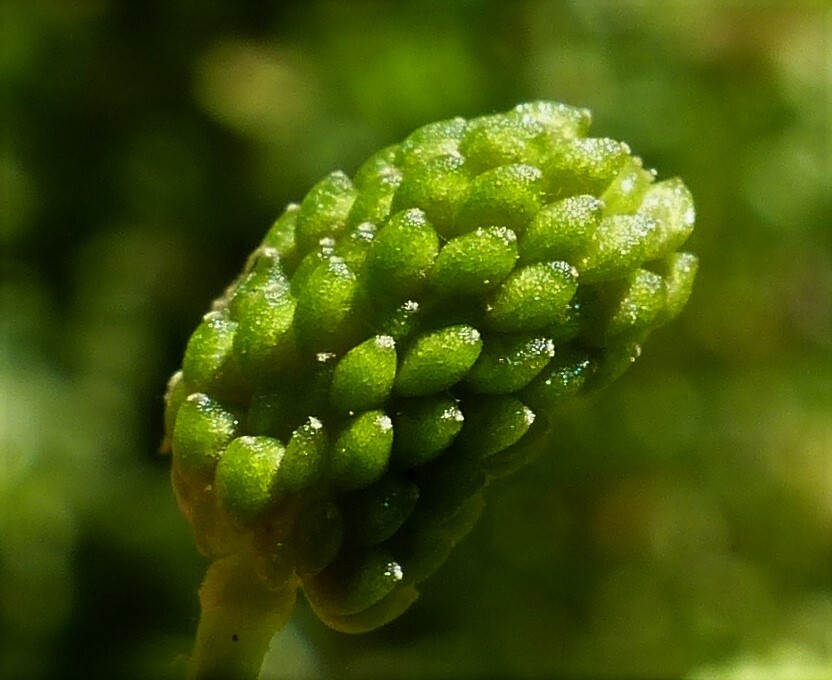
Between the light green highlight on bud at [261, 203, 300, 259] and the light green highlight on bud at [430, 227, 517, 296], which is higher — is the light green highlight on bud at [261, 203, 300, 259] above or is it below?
below

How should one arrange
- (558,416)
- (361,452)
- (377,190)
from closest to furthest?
1. (361,452)
2. (377,190)
3. (558,416)

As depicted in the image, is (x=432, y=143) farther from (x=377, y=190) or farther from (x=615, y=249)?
(x=615, y=249)

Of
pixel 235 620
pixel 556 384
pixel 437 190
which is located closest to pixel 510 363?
pixel 556 384

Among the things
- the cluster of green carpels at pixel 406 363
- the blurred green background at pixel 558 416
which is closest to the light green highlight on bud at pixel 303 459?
the cluster of green carpels at pixel 406 363

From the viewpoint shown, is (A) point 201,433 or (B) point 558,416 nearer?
(A) point 201,433

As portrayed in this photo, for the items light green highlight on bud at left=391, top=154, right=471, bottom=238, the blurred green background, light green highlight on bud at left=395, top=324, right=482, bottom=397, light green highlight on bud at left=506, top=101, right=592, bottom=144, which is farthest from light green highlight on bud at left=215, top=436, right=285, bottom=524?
the blurred green background

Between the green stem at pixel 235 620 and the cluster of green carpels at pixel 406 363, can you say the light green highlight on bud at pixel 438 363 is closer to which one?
the cluster of green carpels at pixel 406 363

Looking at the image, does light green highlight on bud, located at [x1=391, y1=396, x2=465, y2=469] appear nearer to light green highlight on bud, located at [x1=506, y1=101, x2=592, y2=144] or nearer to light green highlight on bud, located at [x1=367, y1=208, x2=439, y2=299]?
light green highlight on bud, located at [x1=367, y1=208, x2=439, y2=299]
